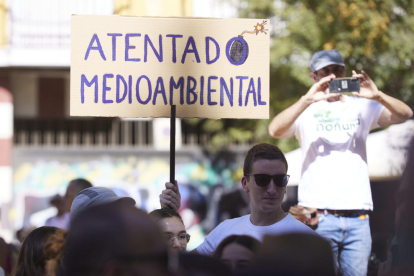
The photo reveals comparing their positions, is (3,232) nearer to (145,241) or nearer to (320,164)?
(320,164)

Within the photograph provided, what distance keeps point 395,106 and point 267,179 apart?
3.54ft

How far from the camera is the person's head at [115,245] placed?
4.13ft

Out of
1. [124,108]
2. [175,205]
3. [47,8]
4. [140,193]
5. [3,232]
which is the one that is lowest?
[3,232]

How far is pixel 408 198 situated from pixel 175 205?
5.24ft

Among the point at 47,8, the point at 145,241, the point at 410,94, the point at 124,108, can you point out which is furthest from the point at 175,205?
the point at 47,8

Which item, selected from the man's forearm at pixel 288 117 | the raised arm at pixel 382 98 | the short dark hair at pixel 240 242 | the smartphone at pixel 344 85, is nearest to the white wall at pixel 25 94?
the man's forearm at pixel 288 117

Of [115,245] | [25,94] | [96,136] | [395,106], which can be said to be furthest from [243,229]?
[25,94]

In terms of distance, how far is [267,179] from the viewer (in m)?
2.78

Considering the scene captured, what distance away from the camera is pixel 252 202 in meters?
2.84

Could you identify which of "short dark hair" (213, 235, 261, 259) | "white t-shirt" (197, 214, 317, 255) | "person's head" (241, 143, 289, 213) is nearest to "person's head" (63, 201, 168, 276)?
"short dark hair" (213, 235, 261, 259)

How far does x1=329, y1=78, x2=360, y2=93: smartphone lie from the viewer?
3272mm

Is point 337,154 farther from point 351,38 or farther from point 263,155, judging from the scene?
point 351,38

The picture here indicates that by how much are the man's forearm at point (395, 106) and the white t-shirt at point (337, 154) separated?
0.19m

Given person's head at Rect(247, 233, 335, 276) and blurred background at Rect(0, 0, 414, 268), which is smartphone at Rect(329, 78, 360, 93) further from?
blurred background at Rect(0, 0, 414, 268)
